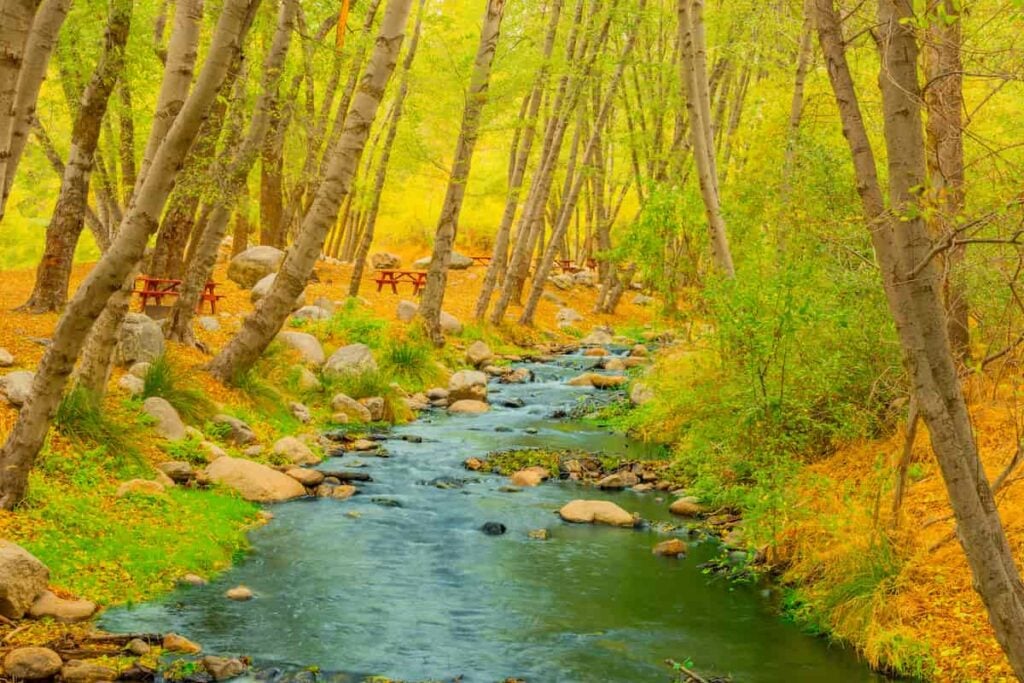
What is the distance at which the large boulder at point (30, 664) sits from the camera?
16.1 feet

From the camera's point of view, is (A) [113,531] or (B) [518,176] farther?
(B) [518,176]

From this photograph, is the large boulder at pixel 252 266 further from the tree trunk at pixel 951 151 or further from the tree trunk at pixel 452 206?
the tree trunk at pixel 951 151

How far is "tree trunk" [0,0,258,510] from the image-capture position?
20.3 feet

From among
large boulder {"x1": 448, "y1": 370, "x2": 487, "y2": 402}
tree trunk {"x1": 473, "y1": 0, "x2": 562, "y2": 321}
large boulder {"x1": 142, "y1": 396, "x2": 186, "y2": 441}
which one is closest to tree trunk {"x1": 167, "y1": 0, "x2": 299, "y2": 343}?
large boulder {"x1": 142, "y1": 396, "x2": 186, "y2": 441}

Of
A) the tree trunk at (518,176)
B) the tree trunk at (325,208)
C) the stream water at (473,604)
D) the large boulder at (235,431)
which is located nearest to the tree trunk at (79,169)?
the tree trunk at (325,208)

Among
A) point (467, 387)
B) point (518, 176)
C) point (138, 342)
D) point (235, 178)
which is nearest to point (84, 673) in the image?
point (138, 342)

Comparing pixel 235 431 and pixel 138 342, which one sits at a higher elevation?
pixel 138 342

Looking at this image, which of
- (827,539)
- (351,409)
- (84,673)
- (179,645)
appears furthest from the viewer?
(351,409)

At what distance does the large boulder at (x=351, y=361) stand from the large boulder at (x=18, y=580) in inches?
334

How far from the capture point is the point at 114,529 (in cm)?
697

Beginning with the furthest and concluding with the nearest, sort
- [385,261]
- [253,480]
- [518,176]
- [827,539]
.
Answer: [385,261]
[518,176]
[253,480]
[827,539]

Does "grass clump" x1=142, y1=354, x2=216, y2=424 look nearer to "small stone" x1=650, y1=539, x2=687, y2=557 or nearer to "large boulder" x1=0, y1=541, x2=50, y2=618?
"large boulder" x1=0, y1=541, x2=50, y2=618

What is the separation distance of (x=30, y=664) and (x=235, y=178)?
789 cm

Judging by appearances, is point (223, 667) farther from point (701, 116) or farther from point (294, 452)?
point (701, 116)
